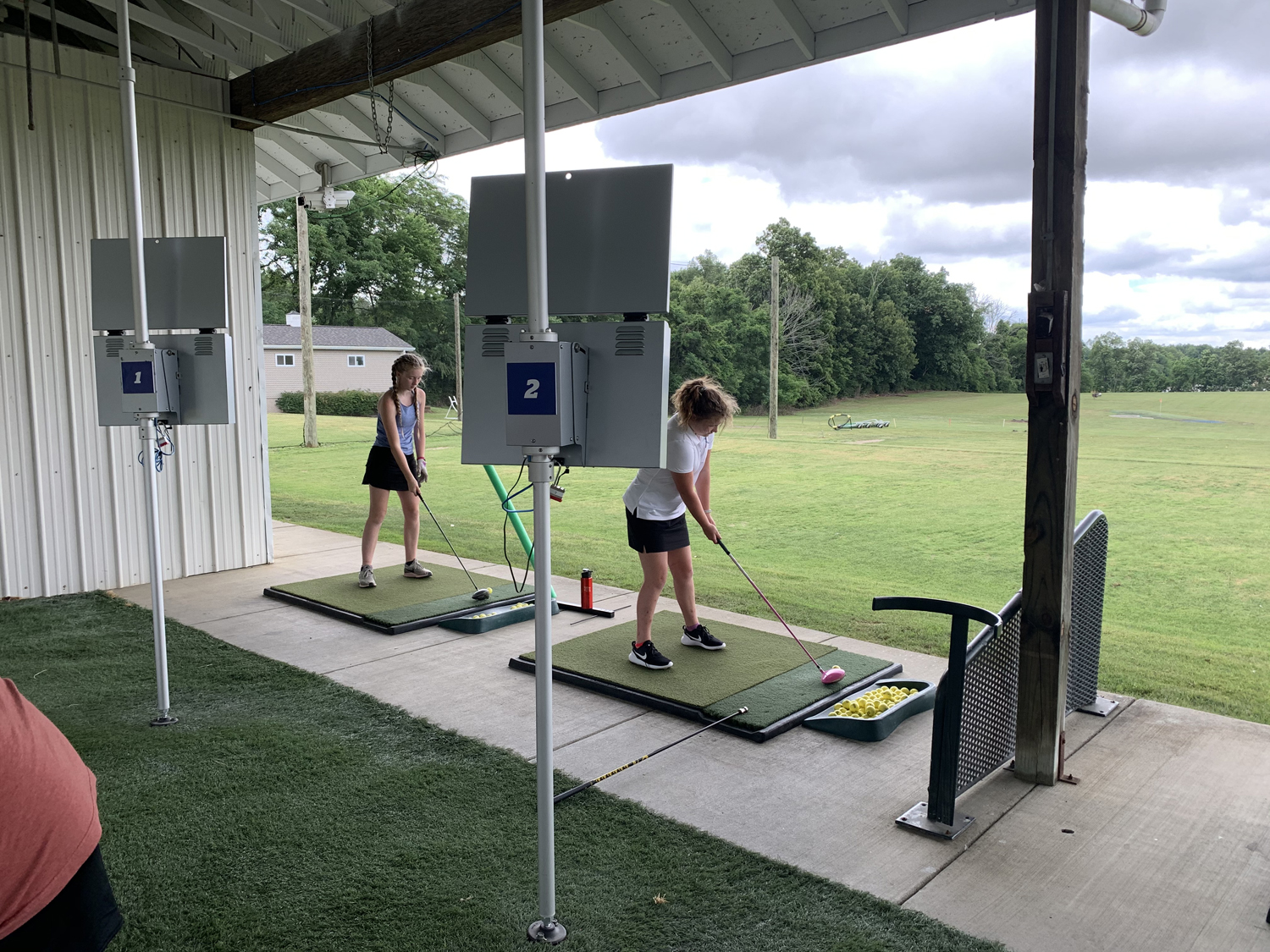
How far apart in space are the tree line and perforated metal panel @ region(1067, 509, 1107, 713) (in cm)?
1775

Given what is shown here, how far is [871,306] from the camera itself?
85.4 feet

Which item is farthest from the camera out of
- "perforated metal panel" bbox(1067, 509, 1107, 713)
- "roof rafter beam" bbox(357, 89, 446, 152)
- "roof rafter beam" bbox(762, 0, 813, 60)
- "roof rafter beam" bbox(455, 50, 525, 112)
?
"roof rafter beam" bbox(357, 89, 446, 152)

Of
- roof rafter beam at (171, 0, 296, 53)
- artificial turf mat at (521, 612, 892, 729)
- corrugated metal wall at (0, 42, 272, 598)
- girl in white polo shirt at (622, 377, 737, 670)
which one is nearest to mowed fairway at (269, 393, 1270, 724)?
artificial turf mat at (521, 612, 892, 729)

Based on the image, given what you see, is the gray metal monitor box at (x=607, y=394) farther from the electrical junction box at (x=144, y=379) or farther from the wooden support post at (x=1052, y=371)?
the electrical junction box at (x=144, y=379)

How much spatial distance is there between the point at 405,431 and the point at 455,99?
8.12 ft

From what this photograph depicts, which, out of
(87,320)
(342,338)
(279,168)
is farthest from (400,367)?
(342,338)

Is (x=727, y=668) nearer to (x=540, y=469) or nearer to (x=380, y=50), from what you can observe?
(x=540, y=469)

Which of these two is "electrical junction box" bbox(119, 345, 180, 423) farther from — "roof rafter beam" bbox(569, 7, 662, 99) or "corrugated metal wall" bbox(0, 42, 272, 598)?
"roof rafter beam" bbox(569, 7, 662, 99)

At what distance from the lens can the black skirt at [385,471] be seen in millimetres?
5684

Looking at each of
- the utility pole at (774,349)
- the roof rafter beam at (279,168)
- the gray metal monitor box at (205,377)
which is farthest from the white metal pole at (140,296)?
the utility pole at (774,349)

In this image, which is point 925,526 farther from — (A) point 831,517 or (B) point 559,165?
(B) point 559,165

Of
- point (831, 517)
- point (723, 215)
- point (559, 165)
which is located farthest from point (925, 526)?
point (723, 215)

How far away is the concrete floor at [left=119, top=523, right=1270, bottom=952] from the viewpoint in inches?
92.1

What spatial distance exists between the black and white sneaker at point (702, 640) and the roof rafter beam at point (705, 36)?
3145mm
